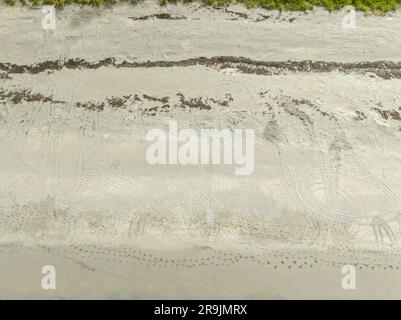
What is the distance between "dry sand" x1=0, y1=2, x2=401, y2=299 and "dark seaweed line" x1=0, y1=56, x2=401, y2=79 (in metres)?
0.02

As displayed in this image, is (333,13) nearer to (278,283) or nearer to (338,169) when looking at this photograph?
(338,169)

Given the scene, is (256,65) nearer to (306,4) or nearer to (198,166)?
(306,4)

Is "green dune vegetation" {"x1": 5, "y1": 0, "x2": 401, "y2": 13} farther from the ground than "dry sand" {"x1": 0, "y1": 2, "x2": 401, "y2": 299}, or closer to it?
farther from the ground

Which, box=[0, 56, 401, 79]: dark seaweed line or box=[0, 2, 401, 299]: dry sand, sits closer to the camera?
box=[0, 2, 401, 299]: dry sand

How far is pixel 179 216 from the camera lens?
286 inches

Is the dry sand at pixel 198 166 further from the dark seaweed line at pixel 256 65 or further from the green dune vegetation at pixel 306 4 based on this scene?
the green dune vegetation at pixel 306 4

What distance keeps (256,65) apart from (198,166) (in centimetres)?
196

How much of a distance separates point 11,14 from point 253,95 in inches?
164

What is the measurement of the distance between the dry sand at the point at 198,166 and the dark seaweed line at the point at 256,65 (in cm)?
2

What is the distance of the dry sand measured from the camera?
23.5 feet

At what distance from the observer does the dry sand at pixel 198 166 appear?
7164 millimetres

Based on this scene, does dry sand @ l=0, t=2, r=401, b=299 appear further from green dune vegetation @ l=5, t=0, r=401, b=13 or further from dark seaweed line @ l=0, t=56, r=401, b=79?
green dune vegetation @ l=5, t=0, r=401, b=13

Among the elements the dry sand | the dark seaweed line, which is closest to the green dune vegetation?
the dry sand
